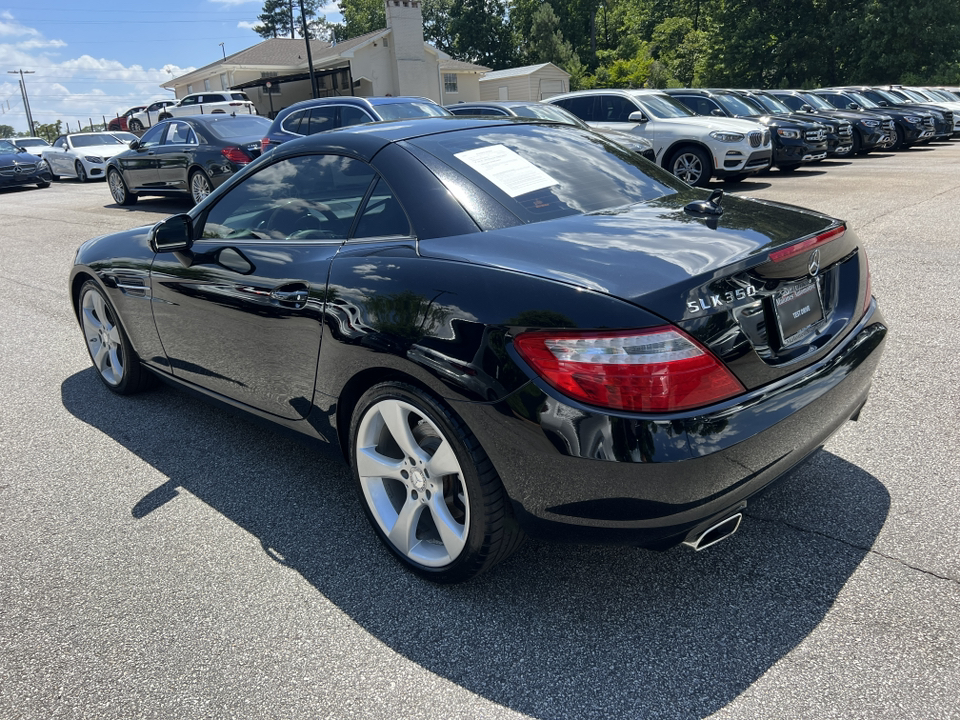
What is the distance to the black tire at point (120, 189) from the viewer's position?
49.2ft

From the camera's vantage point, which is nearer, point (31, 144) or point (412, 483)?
point (412, 483)

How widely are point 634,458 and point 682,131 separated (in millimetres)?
12156

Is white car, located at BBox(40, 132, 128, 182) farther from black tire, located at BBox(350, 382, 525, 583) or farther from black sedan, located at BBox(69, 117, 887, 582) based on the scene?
black tire, located at BBox(350, 382, 525, 583)

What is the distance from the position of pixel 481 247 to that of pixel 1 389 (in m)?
4.14

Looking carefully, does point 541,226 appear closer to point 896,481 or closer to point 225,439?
point 896,481

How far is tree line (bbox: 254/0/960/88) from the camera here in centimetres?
3809

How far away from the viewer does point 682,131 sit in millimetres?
13078

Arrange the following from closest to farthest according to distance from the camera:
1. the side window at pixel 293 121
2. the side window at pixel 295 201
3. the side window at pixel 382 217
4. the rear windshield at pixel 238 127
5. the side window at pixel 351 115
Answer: the side window at pixel 382 217 < the side window at pixel 295 201 < the side window at pixel 351 115 < the side window at pixel 293 121 < the rear windshield at pixel 238 127

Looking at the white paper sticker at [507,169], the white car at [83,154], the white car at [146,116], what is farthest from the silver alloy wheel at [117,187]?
the white car at [146,116]

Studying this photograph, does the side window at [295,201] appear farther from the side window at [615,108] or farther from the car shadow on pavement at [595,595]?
the side window at [615,108]

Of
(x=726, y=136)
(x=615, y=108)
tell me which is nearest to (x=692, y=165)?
(x=726, y=136)

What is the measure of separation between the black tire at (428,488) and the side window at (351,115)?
31.1 feet

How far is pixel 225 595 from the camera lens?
2.71 m

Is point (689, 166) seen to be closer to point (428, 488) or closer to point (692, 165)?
point (692, 165)
